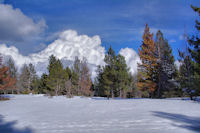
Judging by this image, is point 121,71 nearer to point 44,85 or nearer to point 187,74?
point 187,74

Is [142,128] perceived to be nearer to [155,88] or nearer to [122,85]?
[155,88]

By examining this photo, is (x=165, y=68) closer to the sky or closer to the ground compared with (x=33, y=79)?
closer to the sky

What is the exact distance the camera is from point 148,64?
19281mm

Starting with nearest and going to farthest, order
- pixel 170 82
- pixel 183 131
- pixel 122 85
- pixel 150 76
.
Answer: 1. pixel 183 131
2. pixel 170 82
3. pixel 150 76
4. pixel 122 85

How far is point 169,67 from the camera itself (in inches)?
717

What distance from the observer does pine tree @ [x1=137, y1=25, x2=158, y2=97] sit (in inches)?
744

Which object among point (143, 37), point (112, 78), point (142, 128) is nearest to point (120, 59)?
point (112, 78)

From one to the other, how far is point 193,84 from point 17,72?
5235cm

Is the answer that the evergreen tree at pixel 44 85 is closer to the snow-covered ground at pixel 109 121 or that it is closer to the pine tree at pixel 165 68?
the pine tree at pixel 165 68

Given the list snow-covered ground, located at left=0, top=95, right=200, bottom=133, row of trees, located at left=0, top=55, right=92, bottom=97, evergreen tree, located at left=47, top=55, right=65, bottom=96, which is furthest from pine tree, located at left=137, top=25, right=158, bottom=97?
evergreen tree, located at left=47, top=55, right=65, bottom=96

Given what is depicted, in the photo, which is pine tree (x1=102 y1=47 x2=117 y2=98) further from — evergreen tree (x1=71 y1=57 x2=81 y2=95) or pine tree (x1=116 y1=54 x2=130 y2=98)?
evergreen tree (x1=71 y1=57 x2=81 y2=95)

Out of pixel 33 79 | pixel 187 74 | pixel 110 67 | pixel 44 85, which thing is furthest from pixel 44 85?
pixel 187 74

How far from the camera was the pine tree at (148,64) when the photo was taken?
18.9 metres

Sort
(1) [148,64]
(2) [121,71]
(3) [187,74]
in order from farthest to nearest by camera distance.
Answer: (2) [121,71] < (1) [148,64] < (3) [187,74]
